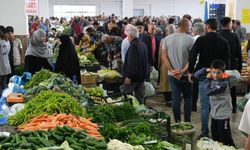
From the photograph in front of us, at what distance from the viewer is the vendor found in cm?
1092

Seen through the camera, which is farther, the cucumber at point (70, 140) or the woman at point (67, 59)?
the woman at point (67, 59)

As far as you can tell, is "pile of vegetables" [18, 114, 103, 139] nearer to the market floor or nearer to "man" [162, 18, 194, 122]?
"man" [162, 18, 194, 122]

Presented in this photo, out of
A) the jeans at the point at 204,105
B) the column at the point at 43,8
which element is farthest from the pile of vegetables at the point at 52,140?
the column at the point at 43,8

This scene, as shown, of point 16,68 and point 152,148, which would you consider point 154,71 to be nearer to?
point 16,68

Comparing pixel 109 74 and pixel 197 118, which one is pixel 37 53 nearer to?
pixel 109 74

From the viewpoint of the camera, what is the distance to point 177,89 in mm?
6672

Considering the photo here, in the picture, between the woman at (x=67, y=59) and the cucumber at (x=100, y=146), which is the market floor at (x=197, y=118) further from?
the cucumber at (x=100, y=146)

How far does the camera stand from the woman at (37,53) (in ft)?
27.2

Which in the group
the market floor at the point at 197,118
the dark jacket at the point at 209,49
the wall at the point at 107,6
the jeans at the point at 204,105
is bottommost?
the market floor at the point at 197,118

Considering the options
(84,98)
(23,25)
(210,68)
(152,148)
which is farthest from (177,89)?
(23,25)

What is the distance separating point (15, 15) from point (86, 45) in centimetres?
229

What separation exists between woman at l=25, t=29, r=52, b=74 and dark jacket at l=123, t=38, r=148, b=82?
7.44ft

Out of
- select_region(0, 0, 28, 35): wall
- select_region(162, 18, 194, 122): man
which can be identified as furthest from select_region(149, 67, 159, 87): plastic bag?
select_region(0, 0, 28, 35): wall

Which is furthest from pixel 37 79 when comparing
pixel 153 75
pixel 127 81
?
pixel 153 75
